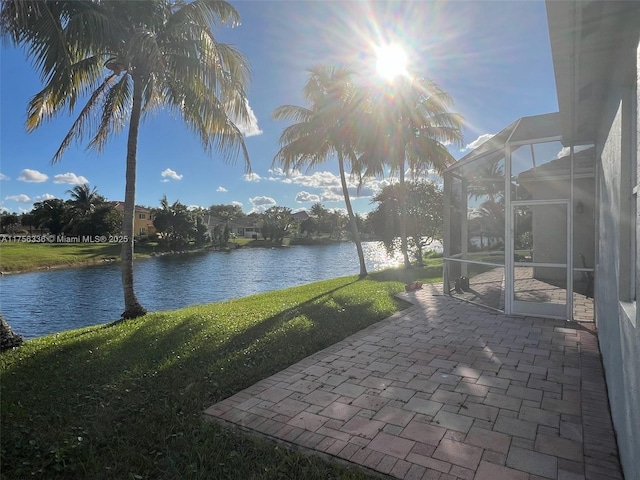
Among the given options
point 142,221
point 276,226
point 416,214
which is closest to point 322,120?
point 416,214

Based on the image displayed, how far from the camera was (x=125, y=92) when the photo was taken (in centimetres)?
874

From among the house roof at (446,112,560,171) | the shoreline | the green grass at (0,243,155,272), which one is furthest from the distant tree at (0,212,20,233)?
the house roof at (446,112,560,171)

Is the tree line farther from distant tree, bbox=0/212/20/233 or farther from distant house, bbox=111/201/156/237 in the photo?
distant tree, bbox=0/212/20/233

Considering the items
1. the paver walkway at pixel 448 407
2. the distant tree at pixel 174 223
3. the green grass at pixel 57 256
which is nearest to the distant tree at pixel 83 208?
the green grass at pixel 57 256

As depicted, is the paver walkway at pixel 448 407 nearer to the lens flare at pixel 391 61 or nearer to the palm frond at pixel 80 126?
the palm frond at pixel 80 126

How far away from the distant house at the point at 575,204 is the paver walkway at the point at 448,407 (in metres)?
0.27

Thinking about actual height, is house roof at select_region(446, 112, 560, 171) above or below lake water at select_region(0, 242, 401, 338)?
above

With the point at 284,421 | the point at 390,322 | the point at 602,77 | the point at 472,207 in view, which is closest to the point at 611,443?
the point at 284,421

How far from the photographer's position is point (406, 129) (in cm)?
1512

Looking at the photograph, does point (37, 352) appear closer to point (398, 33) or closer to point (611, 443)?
point (611, 443)

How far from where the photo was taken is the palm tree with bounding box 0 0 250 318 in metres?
6.63

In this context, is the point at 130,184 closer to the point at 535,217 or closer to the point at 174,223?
the point at 535,217

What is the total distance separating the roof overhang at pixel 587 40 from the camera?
2.07 meters

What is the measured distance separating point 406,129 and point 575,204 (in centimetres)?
899
